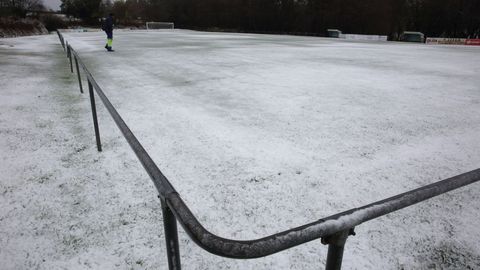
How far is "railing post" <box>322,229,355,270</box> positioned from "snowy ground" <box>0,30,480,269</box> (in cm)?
121

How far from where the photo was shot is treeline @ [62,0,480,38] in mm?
50594

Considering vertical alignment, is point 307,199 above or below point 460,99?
below

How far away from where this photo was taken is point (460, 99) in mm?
6258

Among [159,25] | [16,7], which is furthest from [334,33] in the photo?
[16,7]

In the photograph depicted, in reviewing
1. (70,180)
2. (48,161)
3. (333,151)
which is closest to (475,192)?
(333,151)

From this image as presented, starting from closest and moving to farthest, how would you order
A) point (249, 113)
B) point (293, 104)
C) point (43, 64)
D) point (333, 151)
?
1. point (333, 151)
2. point (249, 113)
3. point (293, 104)
4. point (43, 64)

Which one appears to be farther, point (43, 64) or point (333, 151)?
point (43, 64)

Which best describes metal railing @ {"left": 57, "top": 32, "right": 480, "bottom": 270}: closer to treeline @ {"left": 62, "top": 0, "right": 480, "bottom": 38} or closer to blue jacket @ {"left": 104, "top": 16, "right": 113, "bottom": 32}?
blue jacket @ {"left": 104, "top": 16, "right": 113, "bottom": 32}

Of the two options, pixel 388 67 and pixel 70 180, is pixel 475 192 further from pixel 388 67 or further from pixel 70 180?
pixel 388 67

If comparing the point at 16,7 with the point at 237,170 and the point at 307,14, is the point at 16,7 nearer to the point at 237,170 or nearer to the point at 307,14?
the point at 307,14

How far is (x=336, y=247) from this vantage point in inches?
38.1

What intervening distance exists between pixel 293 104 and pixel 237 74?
11.2 feet

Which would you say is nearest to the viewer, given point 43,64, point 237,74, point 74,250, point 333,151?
point 74,250

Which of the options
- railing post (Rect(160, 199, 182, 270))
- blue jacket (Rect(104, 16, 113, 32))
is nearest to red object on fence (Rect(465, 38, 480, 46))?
blue jacket (Rect(104, 16, 113, 32))
